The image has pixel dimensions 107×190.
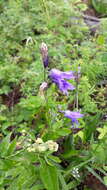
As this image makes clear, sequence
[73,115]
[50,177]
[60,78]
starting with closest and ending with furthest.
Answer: [50,177] < [60,78] < [73,115]

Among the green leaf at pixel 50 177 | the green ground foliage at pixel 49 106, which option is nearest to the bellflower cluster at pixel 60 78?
the green ground foliage at pixel 49 106

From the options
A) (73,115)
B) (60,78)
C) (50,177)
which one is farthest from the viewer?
(73,115)

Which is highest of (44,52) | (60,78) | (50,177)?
(44,52)

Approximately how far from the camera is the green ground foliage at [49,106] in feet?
5.42

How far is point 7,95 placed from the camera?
8.95 ft

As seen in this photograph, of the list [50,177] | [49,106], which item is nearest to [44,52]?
[49,106]

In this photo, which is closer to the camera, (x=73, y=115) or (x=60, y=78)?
(x=60, y=78)

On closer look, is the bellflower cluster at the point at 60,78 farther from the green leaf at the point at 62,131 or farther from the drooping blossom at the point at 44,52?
the green leaf at the point at 62,131

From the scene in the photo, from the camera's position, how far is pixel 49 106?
189 cm

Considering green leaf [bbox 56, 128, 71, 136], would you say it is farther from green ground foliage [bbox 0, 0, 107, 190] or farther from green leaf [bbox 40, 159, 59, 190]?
green leaf [bbox 40, 159, 59, 190]

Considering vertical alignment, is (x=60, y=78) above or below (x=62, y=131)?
above

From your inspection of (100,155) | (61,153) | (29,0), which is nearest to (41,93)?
(100,155)

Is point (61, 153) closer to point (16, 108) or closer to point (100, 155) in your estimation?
point (100, 155)

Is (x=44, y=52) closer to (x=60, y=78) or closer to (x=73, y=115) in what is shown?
(x=60, y=78)
